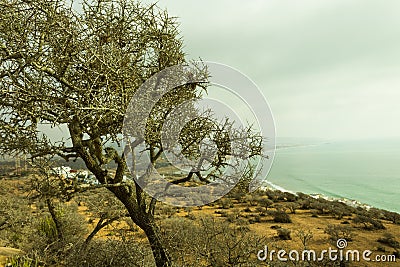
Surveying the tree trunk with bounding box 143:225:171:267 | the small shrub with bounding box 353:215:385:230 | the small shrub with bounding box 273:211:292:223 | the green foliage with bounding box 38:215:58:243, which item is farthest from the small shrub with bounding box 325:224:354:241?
the green foliage with bounding box 38:215:58:243

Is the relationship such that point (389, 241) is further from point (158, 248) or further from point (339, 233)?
point (158, 248)

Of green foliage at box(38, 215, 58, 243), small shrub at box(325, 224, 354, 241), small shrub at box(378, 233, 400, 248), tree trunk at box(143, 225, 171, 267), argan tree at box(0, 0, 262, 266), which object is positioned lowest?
small shrub at box(378, 233, 400, 248)

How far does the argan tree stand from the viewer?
3.08 metres

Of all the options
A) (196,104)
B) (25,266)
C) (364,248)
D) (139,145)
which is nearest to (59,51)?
(139,145)

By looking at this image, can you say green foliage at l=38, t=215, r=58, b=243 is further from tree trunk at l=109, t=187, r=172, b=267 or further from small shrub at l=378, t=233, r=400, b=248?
small shrub at l=378, t=233, r=400, b=248

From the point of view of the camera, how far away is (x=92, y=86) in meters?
2.96

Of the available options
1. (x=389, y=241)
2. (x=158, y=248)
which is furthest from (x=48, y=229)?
(x=389, y=241)

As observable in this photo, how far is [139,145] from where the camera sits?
430 centimetres

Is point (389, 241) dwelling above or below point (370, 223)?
above

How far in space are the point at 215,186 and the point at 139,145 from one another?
138cm

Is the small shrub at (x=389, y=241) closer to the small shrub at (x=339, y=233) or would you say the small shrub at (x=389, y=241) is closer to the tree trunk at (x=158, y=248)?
the small shrub at (x=339, y=233)

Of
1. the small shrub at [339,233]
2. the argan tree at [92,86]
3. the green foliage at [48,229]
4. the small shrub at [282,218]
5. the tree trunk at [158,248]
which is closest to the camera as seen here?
the argan tree at [92,86]

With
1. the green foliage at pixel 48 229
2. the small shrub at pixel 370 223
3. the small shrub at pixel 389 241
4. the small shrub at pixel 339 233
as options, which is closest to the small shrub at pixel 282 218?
the small shrub at pixel 339 233

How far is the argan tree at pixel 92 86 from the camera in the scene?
3078 millimetres
